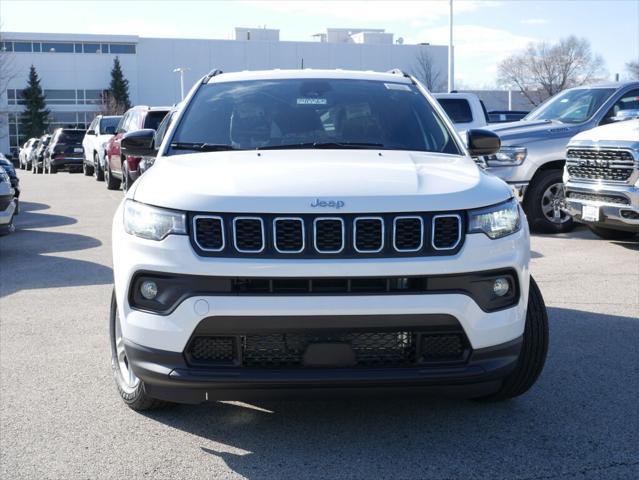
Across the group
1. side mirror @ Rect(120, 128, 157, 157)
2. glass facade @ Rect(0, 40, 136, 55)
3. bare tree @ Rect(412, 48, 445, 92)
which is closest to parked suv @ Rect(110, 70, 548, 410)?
side mirror @ Rect(120, 128, 157, 157)

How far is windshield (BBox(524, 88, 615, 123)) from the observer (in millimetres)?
11969

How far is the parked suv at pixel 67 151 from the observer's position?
103 feet

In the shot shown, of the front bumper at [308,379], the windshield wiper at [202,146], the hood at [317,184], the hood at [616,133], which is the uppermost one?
the windshield wiper at [202,146]

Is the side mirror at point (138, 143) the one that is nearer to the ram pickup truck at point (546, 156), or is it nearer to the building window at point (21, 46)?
the ram pickup truck at point (546, 156)

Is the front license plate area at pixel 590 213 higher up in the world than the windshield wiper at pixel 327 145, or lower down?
lower down

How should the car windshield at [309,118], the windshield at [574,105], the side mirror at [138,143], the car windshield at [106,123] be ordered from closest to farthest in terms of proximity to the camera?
the car windshield at [309,118] < the side mirror at [138,143] < the windshield at [574,105] < the car windshield at [106,123]

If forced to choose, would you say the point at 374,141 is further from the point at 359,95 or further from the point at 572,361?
the point at 572,361

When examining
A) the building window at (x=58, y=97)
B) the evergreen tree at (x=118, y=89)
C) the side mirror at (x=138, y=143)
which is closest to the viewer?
the side mirror at (x=138, y=143)

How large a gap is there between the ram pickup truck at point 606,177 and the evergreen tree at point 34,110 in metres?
74.0

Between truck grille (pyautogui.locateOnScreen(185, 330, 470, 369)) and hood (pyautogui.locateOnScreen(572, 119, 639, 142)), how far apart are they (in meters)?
6.51

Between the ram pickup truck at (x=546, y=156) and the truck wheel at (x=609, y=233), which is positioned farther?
the ram pickup truck at (x=546, y=156)

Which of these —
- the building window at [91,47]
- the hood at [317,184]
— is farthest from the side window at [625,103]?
the building window at [91,47]

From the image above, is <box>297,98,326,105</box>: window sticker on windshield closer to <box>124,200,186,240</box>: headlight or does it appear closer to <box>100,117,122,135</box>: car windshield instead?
<box>124,200,186,240</box>: headlight

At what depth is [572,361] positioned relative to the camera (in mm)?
5402
